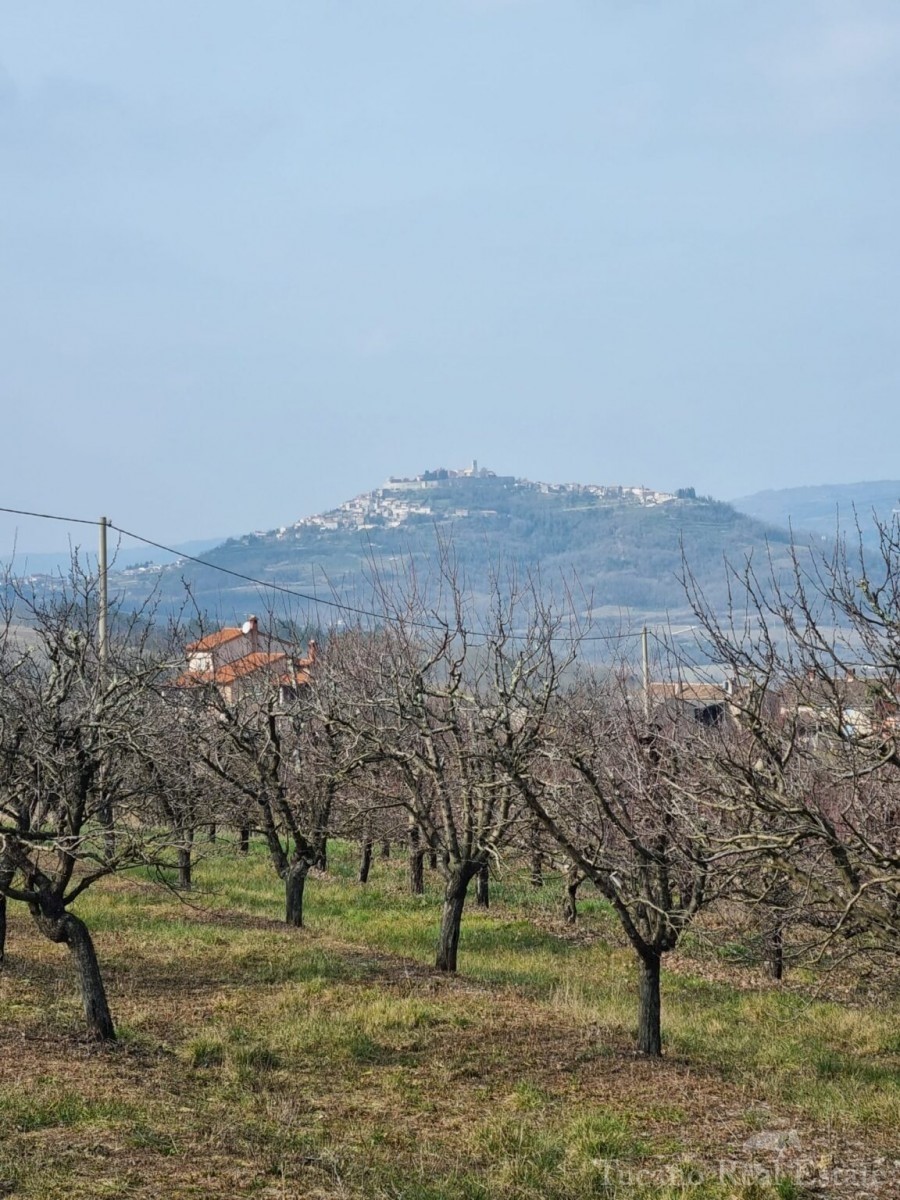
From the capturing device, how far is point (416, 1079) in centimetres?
1005

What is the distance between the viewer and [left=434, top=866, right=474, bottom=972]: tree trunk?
49.8 feet

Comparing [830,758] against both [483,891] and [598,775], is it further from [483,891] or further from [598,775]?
[483,891]

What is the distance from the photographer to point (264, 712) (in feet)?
56.9

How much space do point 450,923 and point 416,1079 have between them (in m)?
5.40

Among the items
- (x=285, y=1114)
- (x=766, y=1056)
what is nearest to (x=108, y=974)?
(x=285, y=1114)

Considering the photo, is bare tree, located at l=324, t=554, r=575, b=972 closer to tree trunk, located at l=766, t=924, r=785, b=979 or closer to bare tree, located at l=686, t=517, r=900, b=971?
bare tree, located at l=686, t=517, r=900, b=971

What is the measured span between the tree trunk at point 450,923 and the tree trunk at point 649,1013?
3917 millimetres

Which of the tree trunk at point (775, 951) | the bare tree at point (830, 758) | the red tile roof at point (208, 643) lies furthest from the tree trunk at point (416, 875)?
the bare tree at point (830, 758)

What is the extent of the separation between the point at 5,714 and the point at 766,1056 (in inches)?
333

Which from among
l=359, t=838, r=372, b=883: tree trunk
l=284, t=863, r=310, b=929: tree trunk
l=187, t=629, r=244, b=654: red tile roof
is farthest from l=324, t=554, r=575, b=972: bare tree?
l=359, t=838, r=372, b=883: tree trunk

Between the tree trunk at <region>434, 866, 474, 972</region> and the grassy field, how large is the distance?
1.14ft

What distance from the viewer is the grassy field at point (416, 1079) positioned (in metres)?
7.50

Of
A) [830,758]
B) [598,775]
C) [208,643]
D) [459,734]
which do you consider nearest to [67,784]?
[459,734]

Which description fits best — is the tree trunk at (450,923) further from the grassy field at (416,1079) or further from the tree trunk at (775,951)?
the tree trunk at (775,951)
